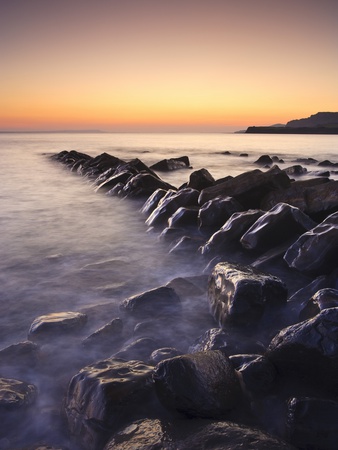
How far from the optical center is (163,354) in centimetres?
324

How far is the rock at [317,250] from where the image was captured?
4309mm

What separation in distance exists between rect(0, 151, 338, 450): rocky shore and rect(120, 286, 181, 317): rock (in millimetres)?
13

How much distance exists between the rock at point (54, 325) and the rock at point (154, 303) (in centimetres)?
52

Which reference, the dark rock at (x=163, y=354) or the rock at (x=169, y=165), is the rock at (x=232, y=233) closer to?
the dark rock at (x=163, y=354)

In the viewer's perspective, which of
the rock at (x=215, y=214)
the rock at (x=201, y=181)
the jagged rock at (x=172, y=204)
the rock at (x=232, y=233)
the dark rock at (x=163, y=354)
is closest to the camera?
the dark rock at (x=163, y=354)

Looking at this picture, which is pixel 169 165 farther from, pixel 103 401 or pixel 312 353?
pixel 103 401

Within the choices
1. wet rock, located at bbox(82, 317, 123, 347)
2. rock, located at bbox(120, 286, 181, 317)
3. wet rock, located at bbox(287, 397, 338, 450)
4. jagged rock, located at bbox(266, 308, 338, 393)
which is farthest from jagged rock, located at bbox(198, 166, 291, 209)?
wet rock, located at bbox(287, 397, 338, 450)

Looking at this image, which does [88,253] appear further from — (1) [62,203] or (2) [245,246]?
(1) [62,203]

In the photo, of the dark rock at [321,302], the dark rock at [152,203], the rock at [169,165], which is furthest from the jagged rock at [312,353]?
the rock at [169,165]

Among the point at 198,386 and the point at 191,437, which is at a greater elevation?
the point at 198,386

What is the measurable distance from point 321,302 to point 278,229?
6.69 feet

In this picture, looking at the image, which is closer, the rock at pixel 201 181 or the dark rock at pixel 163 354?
the dark rock at pixel 163 354

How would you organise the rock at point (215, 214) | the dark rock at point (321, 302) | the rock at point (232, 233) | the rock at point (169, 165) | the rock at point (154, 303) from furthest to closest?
the rock at point (169, 165) < the rock at point (215, 214) < the rock at point (232, 233) < the rock at point (154, 303) < the dark rock at point (321, 302)

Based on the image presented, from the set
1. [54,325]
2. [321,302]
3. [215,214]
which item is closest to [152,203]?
[215,214]
